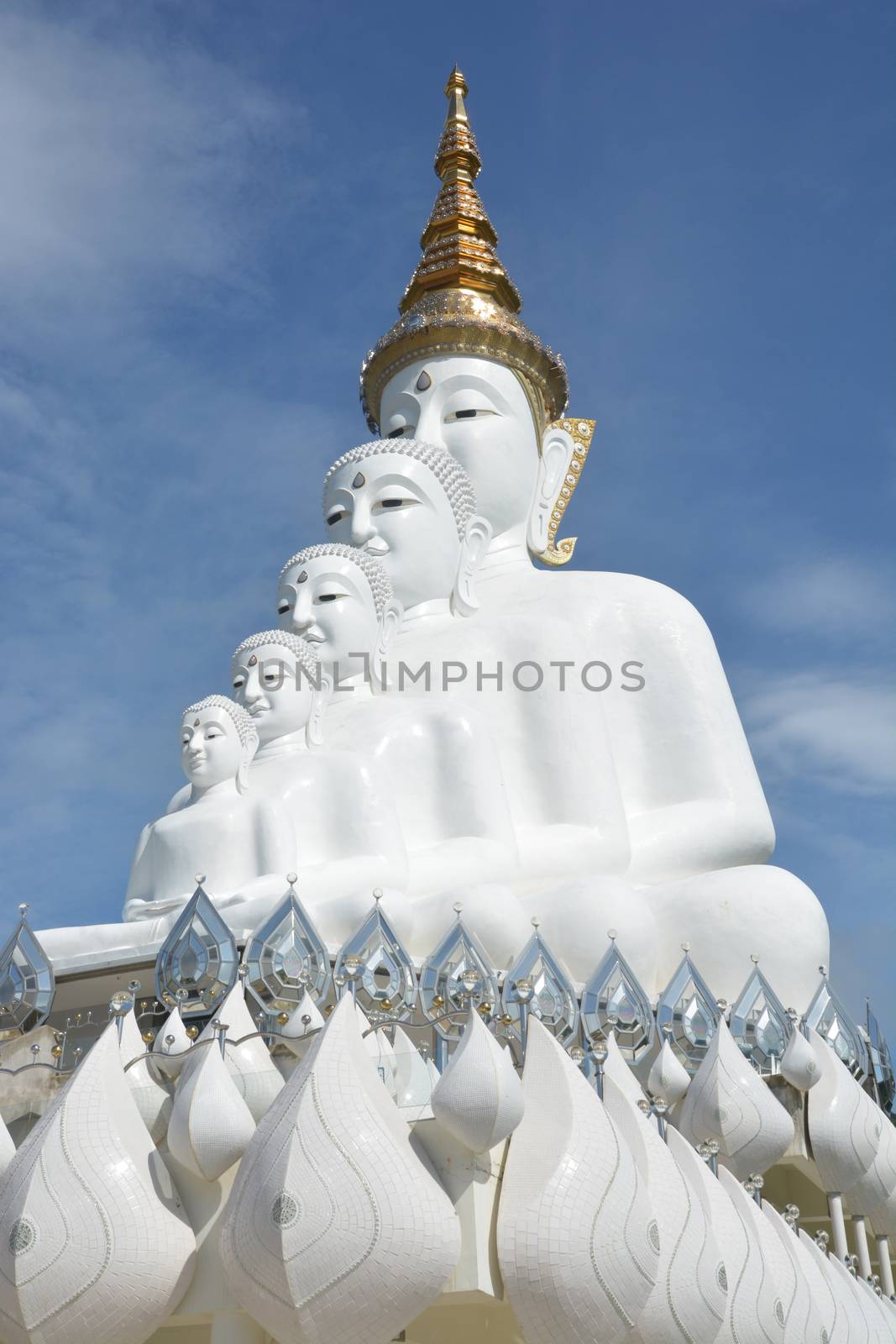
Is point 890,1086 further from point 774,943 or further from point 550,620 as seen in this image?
point 550,620

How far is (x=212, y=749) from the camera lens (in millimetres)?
10109

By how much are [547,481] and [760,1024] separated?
20.5ft

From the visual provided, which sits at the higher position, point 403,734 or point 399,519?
point 399,519

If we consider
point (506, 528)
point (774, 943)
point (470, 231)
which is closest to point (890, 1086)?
point (774, 943)

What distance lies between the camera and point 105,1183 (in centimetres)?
605

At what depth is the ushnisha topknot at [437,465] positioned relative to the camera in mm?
12188

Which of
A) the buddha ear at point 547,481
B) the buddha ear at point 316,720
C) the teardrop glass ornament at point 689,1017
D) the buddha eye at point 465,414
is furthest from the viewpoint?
the buddha ear at point 547,481

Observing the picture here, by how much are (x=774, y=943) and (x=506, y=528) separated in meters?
5.13

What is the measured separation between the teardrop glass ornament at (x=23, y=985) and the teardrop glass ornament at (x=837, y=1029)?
460 centimetres

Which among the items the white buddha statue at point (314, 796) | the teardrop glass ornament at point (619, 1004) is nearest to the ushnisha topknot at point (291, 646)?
the white buddha statue at point (314, 796)

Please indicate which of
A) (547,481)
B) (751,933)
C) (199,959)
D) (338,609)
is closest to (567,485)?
(547,481)

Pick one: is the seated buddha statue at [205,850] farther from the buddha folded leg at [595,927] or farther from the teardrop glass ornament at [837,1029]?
the teardrop glass ornament at [837,1029]

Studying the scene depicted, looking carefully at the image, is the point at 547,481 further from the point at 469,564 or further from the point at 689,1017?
the point at 689,1017

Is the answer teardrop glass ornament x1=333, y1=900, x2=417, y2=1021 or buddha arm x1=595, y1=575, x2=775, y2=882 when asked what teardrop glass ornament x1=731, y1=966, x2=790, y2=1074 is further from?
teardrop glass ornament x1=333, y1=900, x2=417, y2=1021
